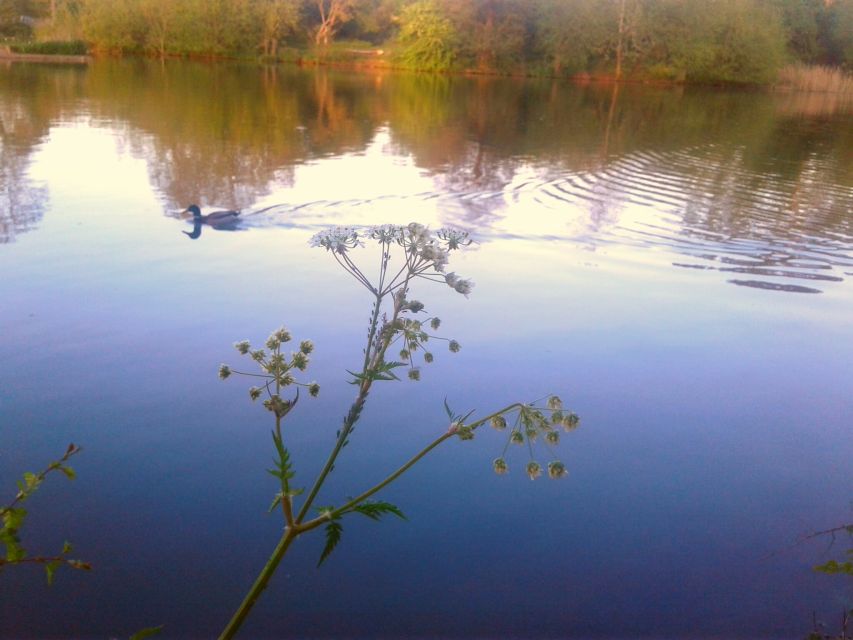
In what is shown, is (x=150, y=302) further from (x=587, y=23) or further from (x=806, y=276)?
(x=587, y=23)

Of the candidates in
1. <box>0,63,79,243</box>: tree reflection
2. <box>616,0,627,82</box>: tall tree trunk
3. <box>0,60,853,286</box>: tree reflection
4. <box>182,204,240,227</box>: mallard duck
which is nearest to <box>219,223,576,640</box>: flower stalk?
<box>182,204,240,227</box>: mallard duck

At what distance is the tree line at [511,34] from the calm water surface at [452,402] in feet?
107

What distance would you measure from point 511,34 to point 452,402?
41.0 meters

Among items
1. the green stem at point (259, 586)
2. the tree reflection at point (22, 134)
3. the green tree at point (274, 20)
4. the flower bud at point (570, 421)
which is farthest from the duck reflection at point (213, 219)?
the green tree at point (274, 20)

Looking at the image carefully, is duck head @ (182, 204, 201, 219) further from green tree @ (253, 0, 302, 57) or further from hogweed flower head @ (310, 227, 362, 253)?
green tree @ (253, 0, 302, 57)

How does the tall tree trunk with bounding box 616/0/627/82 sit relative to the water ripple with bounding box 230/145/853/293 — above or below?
above

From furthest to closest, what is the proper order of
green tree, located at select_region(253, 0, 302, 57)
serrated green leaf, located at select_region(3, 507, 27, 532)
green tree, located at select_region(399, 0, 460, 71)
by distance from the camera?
green tree, located at select_region(253, 0, 302, 57) < green tree, located at select_region(399, 0, 460, 71) < serrated green leaf, located at select_region(3, 507, 27, 532)

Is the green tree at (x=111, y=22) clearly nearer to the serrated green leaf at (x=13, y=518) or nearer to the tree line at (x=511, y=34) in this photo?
the tree line at (x=511, y=34)

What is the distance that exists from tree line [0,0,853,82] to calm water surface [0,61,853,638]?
107ft

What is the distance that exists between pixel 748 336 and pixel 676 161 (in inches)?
383

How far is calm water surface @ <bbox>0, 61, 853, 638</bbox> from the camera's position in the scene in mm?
3301

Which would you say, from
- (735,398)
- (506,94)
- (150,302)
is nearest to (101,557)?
(150,302)

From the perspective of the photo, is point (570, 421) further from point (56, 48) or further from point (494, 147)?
point (56, 48)

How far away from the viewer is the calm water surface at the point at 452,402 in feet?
10.8
